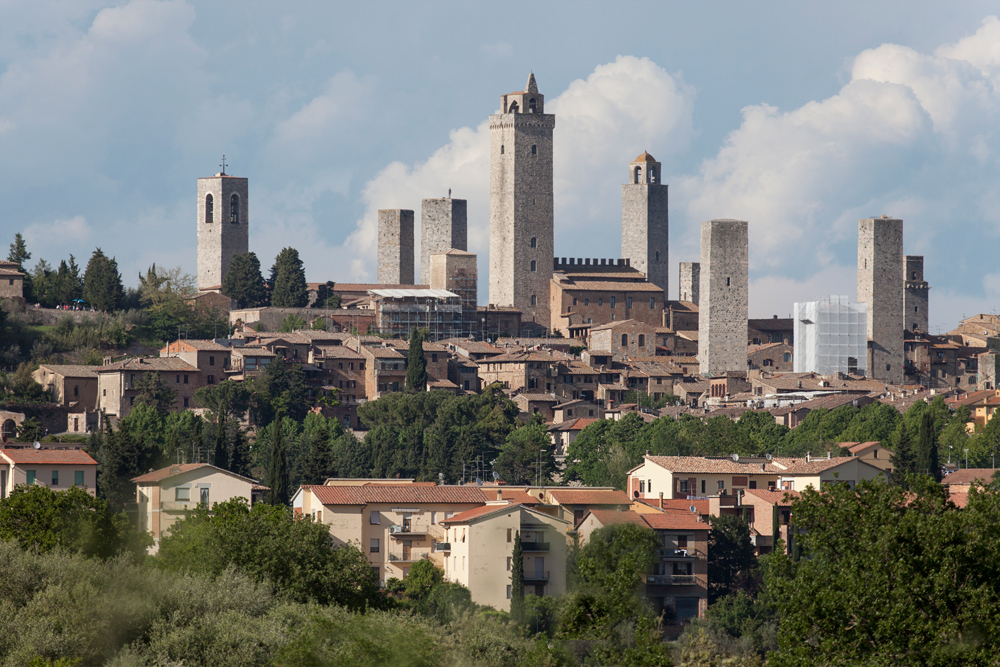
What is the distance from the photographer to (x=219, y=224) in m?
83.7

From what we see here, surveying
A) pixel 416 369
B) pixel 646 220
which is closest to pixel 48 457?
pixel 416 369

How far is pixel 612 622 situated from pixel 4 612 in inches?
369

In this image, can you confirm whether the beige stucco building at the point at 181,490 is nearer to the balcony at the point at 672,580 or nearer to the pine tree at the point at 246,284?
the balcony at the point at 672,580

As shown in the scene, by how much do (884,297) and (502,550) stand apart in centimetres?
3904

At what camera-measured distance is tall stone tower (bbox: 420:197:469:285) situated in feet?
269

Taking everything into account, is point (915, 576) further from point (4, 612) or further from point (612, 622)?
point (4, 612)

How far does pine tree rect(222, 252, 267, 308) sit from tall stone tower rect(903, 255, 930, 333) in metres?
26.8

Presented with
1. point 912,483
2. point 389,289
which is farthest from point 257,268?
point 912,483

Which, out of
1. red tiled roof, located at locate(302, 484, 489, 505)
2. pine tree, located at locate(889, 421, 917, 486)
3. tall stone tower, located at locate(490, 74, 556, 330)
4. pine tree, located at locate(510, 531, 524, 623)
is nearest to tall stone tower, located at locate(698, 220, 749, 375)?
tall stone tower, located at locate(490, 74, 556, 330)

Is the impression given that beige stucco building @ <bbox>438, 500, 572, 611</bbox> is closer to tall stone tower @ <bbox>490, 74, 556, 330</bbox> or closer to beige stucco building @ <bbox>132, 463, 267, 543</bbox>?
beige stucco building @ <bbox>132, 463, 267, 543</bbox>

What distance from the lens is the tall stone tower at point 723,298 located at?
239 feet

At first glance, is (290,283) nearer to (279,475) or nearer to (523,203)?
(523,203)

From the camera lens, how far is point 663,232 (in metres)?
85.5

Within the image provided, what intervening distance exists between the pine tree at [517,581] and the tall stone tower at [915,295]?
4518 centimetres
